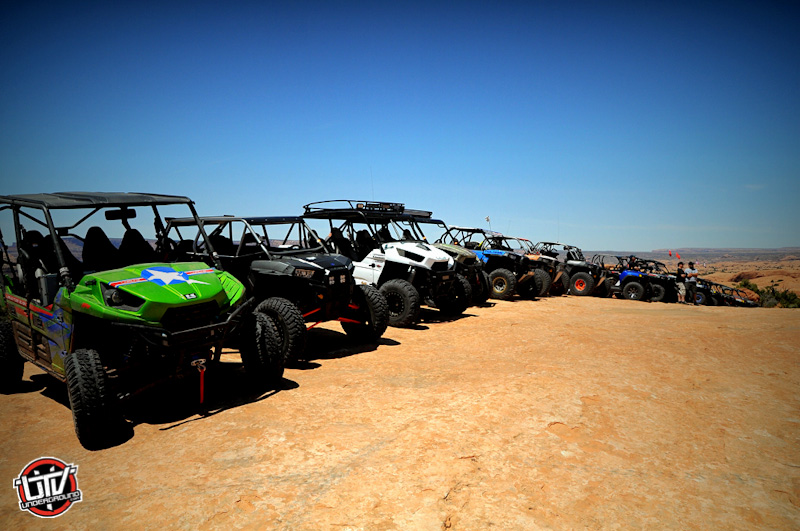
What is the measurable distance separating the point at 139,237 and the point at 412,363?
398cm

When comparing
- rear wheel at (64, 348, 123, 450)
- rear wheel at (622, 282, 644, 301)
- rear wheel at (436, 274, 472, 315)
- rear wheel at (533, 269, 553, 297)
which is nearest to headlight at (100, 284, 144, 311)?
rear wheel at (64, 348, 123, 450)

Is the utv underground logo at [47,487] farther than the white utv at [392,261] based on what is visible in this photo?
No

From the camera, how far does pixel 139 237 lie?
5.64m

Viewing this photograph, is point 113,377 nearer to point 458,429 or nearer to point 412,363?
point 458,429

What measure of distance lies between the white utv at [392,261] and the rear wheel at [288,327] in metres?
3.33

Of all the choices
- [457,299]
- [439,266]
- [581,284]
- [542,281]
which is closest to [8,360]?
[439,266]

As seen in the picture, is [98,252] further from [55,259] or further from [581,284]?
[581,284]

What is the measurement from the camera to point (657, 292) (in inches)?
701

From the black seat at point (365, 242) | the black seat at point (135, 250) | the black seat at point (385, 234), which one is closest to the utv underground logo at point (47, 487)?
the black seat at point (135, 250)

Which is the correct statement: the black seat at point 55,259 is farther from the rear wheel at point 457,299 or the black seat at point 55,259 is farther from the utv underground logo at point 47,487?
the rear wheel at point 457,299

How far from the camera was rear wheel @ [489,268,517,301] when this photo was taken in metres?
14.0

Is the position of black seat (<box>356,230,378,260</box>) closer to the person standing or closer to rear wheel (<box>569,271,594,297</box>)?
rear wheel (<box>569,271,594,297</box>)

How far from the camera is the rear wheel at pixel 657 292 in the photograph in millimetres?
17719

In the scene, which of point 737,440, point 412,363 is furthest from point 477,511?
point 412,363
